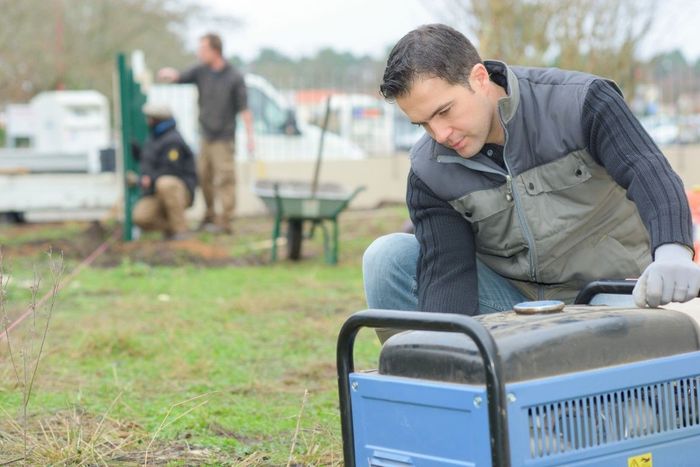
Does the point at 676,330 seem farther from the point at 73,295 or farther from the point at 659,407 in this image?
the point at 73,295

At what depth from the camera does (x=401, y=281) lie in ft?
10.6

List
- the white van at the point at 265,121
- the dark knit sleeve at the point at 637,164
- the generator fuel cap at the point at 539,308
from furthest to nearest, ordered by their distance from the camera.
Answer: the white van at the point at 265,121
the dark knit sleeve at the point at 637,164
the generator fuel cap at the point at 539,308

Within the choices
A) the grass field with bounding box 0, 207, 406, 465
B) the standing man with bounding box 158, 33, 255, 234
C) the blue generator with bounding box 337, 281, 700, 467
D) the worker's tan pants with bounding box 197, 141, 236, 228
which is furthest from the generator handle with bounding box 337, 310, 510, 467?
the worker's tan pants with bounding box 197, 141, 236, 228

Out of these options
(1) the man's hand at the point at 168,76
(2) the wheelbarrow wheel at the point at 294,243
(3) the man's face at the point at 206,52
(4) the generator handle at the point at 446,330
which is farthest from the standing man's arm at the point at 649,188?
A: (3) the man's face at the point at 206,52

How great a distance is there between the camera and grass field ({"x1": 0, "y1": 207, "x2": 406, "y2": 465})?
3.26 metres

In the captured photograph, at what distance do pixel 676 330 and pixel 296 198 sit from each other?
6.79 m

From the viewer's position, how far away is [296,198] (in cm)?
907

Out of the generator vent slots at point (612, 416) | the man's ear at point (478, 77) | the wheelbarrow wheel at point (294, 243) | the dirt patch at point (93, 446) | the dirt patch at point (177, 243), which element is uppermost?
the man's ear at point (478, 77)

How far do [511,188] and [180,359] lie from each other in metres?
2.37

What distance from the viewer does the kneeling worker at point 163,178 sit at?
1042 cm

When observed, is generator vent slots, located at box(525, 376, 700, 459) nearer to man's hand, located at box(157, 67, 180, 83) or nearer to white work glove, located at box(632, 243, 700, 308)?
white work glove, located at box(632, 243, 700, 308)

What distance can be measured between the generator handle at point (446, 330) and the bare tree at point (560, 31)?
8.55 metres

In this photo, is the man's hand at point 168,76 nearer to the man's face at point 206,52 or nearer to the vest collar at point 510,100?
the man's face at point 206,52

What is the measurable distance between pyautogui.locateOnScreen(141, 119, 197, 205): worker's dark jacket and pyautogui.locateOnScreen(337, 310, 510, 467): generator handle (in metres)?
8.29
